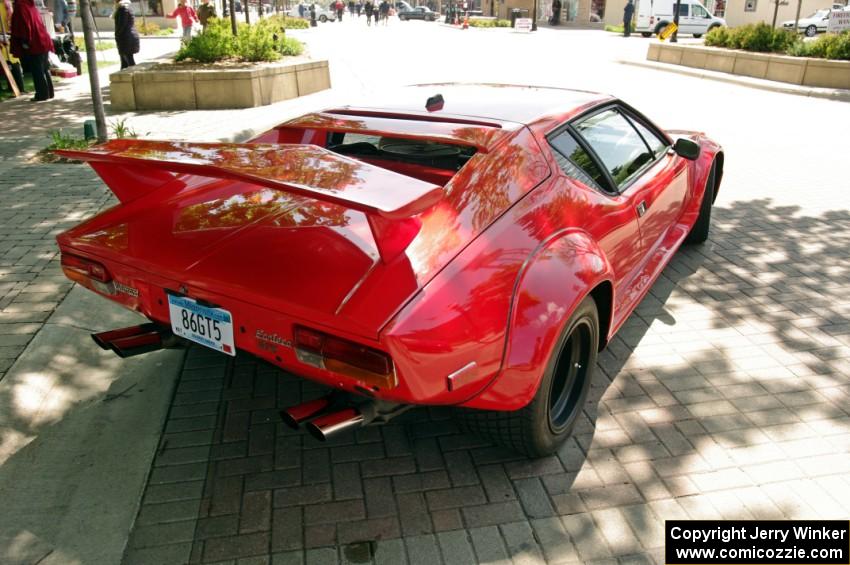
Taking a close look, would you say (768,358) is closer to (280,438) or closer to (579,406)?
(579,406)

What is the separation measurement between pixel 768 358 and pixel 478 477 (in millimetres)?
2032

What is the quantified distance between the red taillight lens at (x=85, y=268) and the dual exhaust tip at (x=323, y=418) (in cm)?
105

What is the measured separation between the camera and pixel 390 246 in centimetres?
248

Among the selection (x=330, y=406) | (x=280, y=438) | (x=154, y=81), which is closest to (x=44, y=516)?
(x=280, y=438)

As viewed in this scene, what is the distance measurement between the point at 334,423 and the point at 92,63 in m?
7.08

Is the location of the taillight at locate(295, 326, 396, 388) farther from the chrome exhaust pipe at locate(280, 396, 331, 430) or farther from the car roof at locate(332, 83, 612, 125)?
the car roof at locate(332, 83, 612, 125)

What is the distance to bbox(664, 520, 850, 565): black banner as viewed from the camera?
8.52 ft

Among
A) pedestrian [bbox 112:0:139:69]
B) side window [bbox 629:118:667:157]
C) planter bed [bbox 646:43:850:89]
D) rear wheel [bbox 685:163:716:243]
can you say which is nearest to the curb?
planter bed [bbox 646:43:850:89]

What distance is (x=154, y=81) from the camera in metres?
11.4

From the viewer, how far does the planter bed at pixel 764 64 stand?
15.0m

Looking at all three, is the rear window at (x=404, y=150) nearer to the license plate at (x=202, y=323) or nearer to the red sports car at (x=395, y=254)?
the red sports car at (x=395, y=254)

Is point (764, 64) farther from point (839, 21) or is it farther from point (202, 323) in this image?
point (202, 323)

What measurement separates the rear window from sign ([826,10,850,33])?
18.5 metres

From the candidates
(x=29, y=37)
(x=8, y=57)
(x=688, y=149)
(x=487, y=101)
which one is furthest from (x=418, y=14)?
(x=487, y=101)
